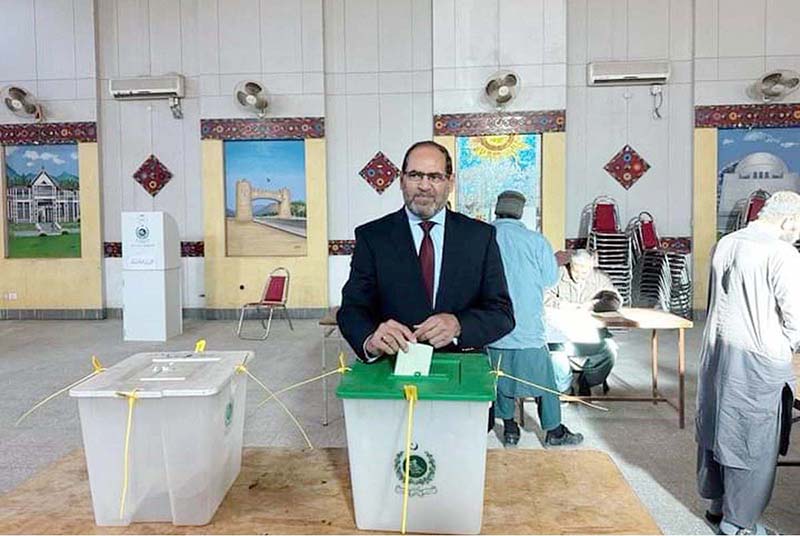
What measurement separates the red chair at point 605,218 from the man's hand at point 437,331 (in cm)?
676

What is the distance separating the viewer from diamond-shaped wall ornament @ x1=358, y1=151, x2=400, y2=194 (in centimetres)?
821

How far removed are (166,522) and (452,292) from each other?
2.74ft

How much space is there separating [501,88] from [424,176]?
20.8 ft

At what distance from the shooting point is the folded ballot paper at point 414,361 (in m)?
1.12

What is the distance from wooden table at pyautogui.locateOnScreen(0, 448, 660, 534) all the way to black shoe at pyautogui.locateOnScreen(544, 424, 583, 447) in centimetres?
230

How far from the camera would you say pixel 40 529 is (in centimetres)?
106

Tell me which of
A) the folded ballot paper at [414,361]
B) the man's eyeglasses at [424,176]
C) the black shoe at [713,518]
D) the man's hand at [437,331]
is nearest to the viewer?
the folded ballot paper at [414,361]

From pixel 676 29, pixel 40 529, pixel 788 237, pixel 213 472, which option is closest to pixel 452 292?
pixel 213 472

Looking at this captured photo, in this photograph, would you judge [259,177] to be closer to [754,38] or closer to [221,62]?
[221,62]

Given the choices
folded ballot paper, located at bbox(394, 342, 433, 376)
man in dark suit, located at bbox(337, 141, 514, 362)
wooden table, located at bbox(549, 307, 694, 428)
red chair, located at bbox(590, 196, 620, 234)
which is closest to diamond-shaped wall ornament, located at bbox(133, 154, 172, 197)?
red chair, located at bbox(590, 196, 620, 234)

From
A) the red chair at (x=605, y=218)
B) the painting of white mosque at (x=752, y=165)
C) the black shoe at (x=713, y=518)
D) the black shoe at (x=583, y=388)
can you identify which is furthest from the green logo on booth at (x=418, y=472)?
the painting of white mosque at (x=752, y=165)

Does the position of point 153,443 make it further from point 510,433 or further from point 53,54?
point 53,54

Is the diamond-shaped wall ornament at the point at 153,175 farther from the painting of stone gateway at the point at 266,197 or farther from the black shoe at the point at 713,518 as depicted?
the black shoe at the point at 713,518

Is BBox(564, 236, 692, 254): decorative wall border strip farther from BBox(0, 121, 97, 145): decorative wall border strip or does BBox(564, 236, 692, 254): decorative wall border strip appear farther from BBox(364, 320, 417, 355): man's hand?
BBox(0, 121, 97, 145): decorative wall border strip
